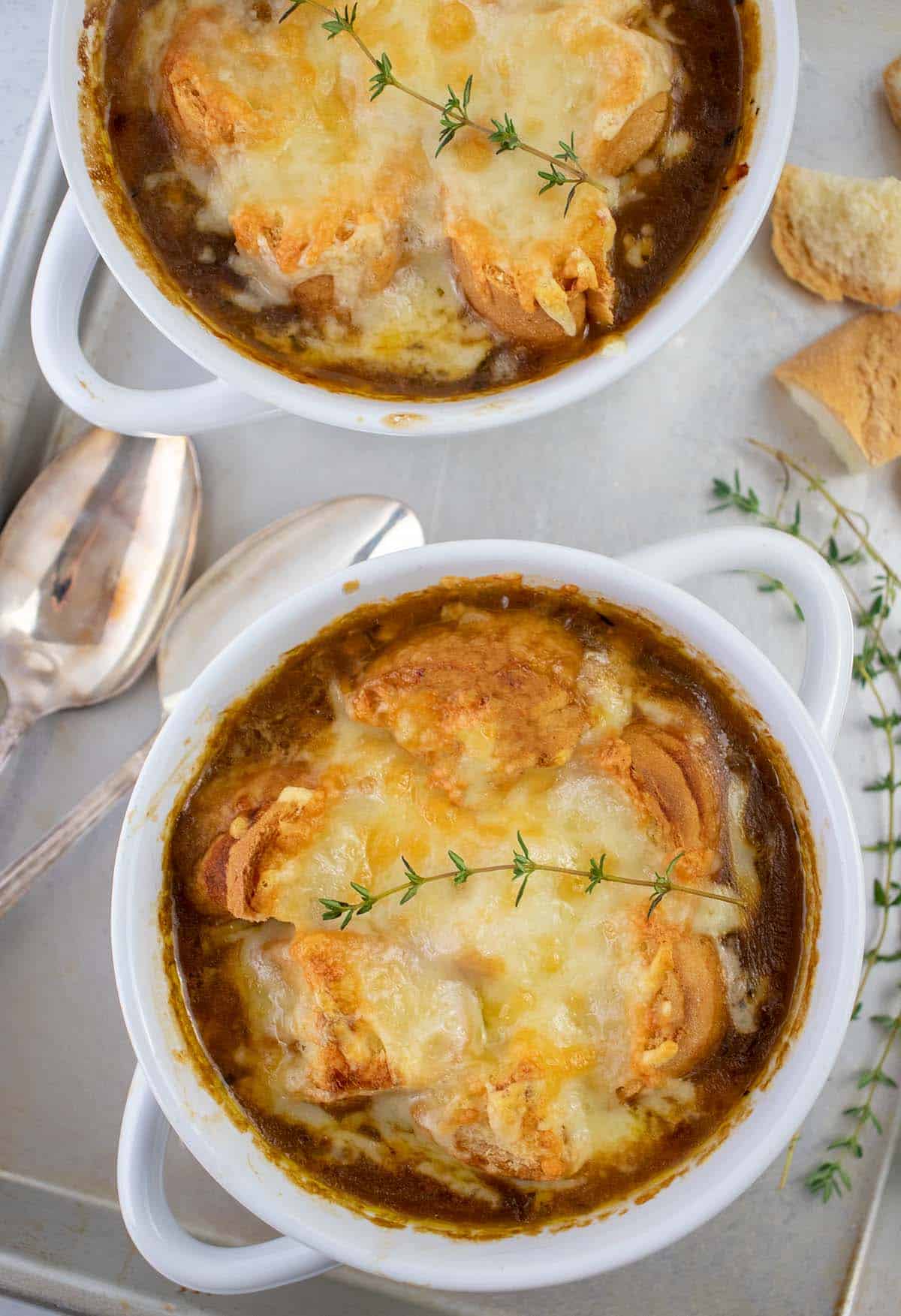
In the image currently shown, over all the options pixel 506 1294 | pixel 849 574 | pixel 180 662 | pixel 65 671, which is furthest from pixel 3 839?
pixel 849 574

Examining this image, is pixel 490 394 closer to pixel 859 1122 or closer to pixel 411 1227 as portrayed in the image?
pixel 411 1227

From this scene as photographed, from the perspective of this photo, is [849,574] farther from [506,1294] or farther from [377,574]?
[506,1294]

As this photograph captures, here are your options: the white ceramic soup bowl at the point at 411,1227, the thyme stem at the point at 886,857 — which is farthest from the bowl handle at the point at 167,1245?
the thyme stem at the point at 886,857

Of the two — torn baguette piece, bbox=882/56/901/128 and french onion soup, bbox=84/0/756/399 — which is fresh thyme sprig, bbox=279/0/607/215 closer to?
french onion soup, bbox=84/0/756/399

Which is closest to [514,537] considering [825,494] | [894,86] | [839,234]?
[825,494]

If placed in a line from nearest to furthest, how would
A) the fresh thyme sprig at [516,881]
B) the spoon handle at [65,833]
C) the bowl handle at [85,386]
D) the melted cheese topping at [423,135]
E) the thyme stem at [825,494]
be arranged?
the fresh thyme sprig at [516,881] → the melted cheese topping at [423,135] → the bowl handle at [85,386] → the spoon handle at [65,833] → the thyme stem at [825,494]

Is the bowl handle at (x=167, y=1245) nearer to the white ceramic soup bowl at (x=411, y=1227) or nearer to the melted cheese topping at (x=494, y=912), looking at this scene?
the white ceramic soup bowl at (x=411, y=1227)

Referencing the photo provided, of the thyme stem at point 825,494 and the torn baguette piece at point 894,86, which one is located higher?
the torn baguette piece at point 894,86

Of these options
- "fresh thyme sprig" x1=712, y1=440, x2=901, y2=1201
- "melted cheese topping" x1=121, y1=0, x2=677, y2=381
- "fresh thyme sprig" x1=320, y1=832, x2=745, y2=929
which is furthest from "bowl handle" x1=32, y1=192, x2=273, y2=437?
"fresh thyme sprig" x1=712, y1=440, x2=901, y2=1201
